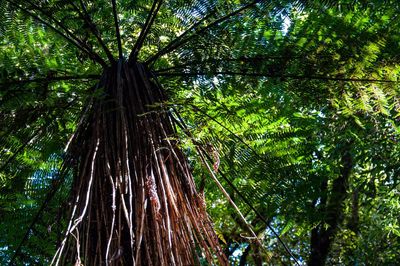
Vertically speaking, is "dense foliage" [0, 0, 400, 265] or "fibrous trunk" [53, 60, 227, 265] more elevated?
"dense foliage" [0, 0, 400, 265]

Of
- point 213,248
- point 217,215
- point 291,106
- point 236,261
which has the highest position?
point 236,261

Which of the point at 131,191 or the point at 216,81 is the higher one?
the point at 216,81

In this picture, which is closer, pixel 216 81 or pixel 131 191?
pixel 131 191

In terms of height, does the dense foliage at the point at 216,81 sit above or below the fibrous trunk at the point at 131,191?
above

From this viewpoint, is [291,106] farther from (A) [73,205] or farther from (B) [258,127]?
(A) [73,205]

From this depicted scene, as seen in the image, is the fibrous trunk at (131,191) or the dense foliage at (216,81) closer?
the fibrous trunk at (131,191)

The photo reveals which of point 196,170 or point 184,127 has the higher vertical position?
point 196,170

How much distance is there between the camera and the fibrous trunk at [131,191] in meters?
1.27

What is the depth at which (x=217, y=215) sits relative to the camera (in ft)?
16.3

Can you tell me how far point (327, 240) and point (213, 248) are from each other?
5.36m

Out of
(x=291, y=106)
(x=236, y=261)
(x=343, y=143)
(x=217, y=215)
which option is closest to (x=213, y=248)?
(x=291, y=106)

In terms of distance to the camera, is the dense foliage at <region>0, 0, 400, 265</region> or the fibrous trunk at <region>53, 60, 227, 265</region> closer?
the fibrous trunk at <region>53, 60, 227, 265</region>

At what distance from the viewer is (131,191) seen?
4.48ft

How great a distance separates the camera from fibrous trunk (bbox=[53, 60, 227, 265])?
127 cm
